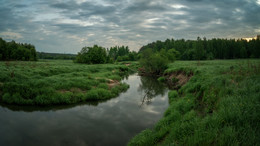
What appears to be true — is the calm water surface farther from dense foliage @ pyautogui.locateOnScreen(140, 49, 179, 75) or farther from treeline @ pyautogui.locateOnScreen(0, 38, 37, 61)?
treeline @ pyautogui.locateOnScreen(0, 38, 37, 61)

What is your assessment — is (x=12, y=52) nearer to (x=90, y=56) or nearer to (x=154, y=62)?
(x=90, y=56)

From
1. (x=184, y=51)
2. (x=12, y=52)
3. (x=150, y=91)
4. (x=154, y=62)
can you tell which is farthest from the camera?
(x=184, y=51)

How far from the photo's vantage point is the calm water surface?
27.4 ft

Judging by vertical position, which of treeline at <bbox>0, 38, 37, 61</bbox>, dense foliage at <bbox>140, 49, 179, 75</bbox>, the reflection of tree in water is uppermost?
treeline at <bbox>0, 38, 37, 61</bbox>

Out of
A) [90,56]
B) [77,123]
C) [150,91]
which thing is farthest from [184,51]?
[77,123]

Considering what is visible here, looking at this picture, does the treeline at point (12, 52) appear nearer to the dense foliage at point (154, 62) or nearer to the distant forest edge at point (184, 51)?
the distant forest edge at point (184, 51)

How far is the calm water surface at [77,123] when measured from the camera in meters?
8.36

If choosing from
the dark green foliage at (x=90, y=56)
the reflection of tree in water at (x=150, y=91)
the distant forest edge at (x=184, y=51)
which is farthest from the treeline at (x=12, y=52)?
the reflection of tree in water at (x=150, y=91)

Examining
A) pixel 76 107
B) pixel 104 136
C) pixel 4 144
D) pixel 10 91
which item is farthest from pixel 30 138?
pixel 10 91

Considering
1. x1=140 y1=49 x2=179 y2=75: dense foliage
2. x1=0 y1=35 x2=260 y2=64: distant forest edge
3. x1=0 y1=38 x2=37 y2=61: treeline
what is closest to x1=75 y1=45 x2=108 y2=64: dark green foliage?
x1=0 y1=35 x2=260 y2=64: distant forest edge

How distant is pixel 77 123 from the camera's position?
1048 centimetres

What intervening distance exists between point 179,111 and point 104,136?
5.35 meters

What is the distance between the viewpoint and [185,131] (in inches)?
239

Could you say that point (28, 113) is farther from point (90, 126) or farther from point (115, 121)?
point (115, 121)
